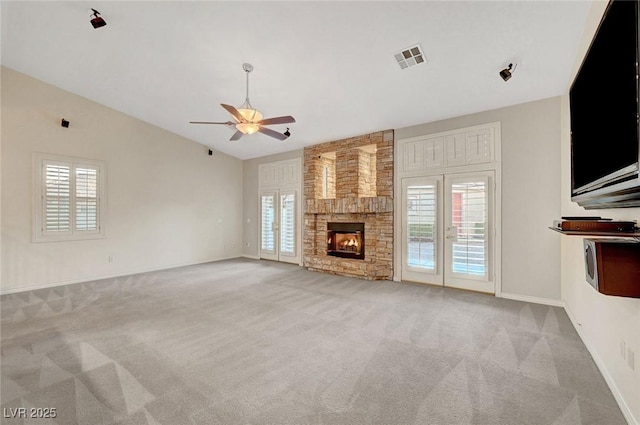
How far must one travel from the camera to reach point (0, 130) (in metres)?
4.57

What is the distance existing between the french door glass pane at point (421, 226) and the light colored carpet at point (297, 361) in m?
0.91

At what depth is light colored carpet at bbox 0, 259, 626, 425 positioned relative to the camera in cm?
Answer: 188

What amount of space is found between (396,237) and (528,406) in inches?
147

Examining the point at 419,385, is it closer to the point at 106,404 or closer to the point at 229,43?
the point at 106,404

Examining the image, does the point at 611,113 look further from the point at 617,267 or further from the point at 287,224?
the point at 287,224

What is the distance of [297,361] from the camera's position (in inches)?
98.9

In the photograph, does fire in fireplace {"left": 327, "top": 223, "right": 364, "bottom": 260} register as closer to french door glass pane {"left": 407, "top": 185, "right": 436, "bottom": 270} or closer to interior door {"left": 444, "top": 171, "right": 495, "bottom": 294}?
french door glass pane {"left": 407, "top": 185, "right": 436, "bottom": 270}

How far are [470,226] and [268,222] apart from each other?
17.4ft

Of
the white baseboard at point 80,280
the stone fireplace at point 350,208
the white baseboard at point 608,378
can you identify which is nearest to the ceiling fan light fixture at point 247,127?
the stone fireplace at point 350,208

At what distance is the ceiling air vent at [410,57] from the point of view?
11.0ft

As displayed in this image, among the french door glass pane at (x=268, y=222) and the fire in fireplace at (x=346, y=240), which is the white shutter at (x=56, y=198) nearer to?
the french door glass pane at (x=268, y=222)

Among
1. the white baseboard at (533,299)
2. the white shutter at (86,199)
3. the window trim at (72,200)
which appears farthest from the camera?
the white shutter at (86,199)

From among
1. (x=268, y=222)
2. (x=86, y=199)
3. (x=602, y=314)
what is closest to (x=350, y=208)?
(x=268, y=222)

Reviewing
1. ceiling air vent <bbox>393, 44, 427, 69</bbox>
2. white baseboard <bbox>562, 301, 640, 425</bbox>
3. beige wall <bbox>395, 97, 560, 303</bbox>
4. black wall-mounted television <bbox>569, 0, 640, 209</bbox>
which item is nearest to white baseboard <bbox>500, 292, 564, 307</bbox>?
beige wall <bbox>395, 97, 560, 303</bbox>
